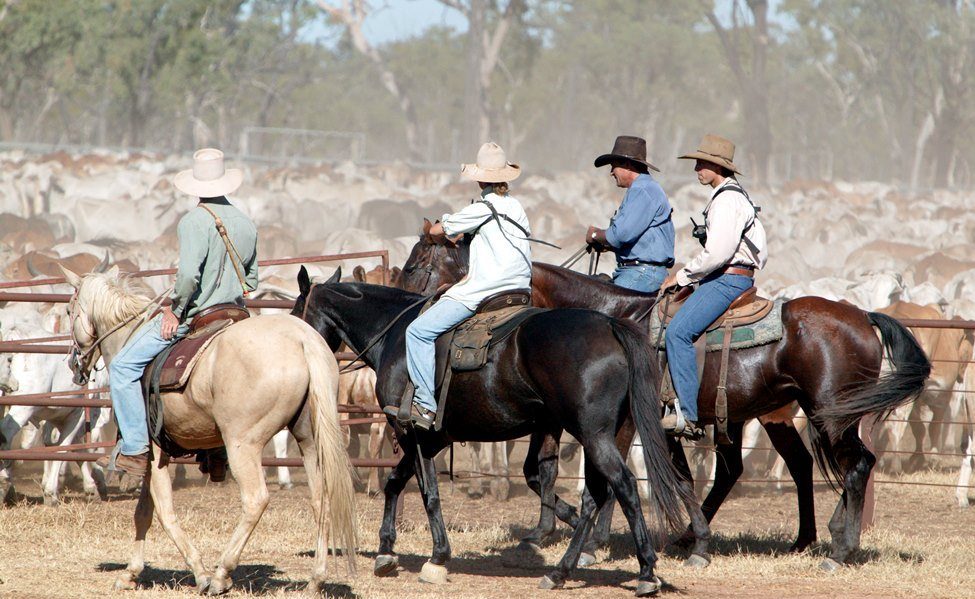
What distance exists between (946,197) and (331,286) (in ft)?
163

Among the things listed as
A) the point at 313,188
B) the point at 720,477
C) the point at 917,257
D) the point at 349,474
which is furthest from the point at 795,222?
the point at 349,474

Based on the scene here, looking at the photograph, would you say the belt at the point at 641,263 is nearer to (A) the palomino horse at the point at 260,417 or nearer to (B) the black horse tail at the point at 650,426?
(B) the black horse tail at the point at 650,426

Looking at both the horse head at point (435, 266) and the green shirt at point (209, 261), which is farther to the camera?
the horse head at point (435, 266)

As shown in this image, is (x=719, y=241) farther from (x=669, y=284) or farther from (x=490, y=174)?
(x=490, y=174)

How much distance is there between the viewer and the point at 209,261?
700 cm

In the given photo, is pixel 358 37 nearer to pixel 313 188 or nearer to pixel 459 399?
pixel 313 188

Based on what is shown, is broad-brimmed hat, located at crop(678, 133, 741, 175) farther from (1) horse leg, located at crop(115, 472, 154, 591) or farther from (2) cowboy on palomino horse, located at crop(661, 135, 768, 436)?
(1) horse leg, located at crop(115, 472, 154, 591)

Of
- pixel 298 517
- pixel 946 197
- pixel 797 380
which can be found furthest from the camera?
pixel 946 197

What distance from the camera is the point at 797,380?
7984 millimetres

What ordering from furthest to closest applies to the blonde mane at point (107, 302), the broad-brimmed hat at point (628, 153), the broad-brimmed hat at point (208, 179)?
the broad-brimmed hat at point (628, 153)
the blonde mane at point (107, 302)
the broad-brimmed hat at point (208, 179)

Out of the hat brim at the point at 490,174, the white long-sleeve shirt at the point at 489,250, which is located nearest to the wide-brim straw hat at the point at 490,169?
the hat brim at the point at 490,174

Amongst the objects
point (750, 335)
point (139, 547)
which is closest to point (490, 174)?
point (750, 335)

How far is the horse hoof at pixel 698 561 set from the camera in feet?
26.5

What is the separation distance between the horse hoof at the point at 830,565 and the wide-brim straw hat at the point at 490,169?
10.6 feet
